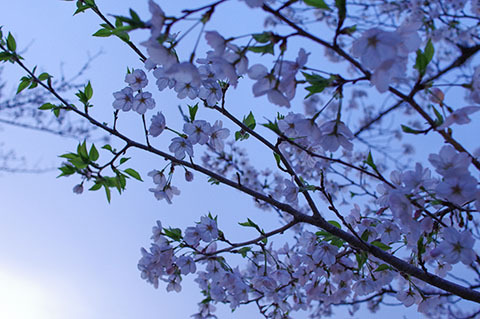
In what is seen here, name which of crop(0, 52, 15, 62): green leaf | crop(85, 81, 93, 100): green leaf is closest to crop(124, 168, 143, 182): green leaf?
crop(85, 81, 93, 100): green leaf

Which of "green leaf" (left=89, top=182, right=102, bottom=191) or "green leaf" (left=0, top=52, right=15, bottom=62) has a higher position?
"green leaf" (left=0, top=52, right=15, bottom=62)

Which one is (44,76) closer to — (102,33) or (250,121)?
(102,33)

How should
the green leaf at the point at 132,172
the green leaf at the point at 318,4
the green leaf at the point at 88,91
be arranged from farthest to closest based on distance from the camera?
the green leaf at the point at 88,91 → the green leaf at the point at 132,172 → the green leaf at the point at 318,4

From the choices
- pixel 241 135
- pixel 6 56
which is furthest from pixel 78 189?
pixel 241 135

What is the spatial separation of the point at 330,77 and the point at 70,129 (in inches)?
226

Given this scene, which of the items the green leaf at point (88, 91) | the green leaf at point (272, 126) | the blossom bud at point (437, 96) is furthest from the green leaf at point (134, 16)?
the green leaf at point (88, 91)

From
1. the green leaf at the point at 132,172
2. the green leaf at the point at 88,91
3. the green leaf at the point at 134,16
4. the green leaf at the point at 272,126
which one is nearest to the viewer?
the green leaf at the point at 134,16

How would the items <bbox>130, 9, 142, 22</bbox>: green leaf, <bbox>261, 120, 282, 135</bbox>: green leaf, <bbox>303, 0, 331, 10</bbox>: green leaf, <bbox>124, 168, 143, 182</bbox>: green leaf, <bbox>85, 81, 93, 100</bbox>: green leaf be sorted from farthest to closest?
<bbox>85, 81, 93, 100</bbox>: green leaf
<bbox>124, 168, 143, 182</bbox>: green leaf
<bbox>261, 120, 282, 135</bbox>: green leaf
<bbox>303, 0, 331, 10</bbox>: green leaf
<bbox>130, 9, 142, 22</bbox>: green leaf

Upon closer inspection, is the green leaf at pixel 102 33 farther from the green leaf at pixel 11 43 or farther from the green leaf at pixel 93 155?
the green leaf at pixel 93 155

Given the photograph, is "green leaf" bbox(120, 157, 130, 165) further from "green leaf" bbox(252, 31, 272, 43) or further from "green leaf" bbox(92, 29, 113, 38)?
"green leaf" bbox(252, 31, 272, 43)

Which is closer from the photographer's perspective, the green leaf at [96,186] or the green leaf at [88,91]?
the green leaf at [96,186]

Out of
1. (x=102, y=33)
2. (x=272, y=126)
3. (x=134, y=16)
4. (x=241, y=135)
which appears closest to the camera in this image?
(x=134, y=16)

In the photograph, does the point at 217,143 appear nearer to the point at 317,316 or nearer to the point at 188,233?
the point at 188,233

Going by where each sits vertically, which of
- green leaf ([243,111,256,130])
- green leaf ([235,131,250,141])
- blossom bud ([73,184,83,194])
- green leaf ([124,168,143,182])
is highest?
green leaf ([243,111,256,130])
